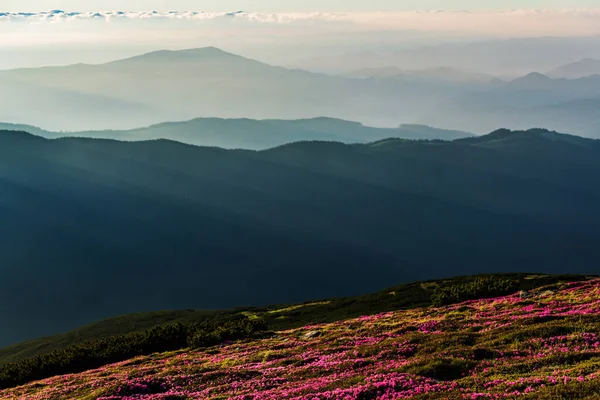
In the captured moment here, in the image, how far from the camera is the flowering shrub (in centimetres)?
2969

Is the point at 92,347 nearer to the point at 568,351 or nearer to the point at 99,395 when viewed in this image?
the point at 99,395

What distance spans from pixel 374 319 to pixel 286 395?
39.8m

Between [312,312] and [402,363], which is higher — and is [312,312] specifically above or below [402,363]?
below

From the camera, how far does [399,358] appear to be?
132 ft

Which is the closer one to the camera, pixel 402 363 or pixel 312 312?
pixel 402 363

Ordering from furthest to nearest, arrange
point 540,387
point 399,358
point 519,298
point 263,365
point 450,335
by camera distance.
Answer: point 519,298
point 263,365
point 450,335
point 399,358
point 540,387

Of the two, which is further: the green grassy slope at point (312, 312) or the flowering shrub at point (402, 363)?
the green grassy slope at point (312, 312)

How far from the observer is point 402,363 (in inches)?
1468

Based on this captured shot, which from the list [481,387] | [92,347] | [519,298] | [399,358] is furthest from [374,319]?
[481,387]

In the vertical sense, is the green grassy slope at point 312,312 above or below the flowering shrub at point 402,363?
below

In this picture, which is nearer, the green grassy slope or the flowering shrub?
the flowering shrub

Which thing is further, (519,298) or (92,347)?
(92,347)

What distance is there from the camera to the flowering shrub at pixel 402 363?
29.7 m

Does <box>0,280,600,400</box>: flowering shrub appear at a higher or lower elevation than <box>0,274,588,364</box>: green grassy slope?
higher
